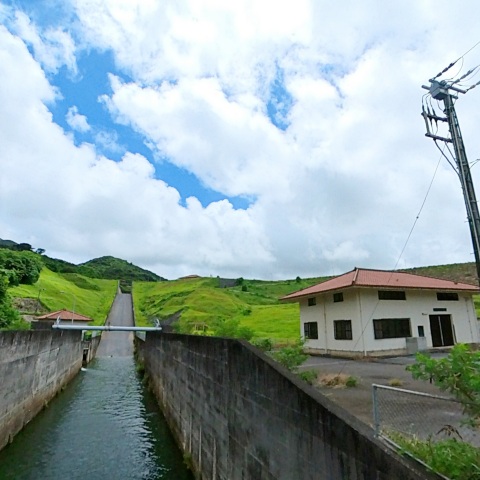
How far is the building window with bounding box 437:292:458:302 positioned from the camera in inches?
949

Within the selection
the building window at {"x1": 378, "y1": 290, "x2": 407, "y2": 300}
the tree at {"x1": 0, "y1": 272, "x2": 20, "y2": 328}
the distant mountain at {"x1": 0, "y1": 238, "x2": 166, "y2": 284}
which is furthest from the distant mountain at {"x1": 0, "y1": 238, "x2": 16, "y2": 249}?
the building window at {"x1": 378, "y1": 290, "x2": 407, "y2": 300}

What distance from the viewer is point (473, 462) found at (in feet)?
9.81

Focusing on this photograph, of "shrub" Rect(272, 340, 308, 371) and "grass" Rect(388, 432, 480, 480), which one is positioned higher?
"shrub" Rect(272, 340, 308, 371)

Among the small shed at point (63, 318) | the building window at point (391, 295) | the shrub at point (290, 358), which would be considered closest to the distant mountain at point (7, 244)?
the small shed at point (63, 318)

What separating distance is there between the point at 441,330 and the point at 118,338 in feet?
161

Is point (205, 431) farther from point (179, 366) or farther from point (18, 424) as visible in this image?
point (18, 424)

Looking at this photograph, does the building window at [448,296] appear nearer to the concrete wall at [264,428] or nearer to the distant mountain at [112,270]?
the concrete wall at [264,428]

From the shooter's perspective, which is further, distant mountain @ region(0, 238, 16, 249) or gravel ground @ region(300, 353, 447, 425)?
distant mountain @ region(0, 238, 16, 249)

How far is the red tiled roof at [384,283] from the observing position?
859 inches

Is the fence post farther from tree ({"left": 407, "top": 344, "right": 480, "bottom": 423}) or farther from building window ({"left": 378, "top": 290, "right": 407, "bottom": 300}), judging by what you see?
building window ({"left": 378, "top": 290, "right": 407, "bottom": 300})

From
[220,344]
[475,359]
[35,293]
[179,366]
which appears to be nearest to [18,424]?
[179,366]

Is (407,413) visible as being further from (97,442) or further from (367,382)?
(97,442)

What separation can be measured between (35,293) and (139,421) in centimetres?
4534

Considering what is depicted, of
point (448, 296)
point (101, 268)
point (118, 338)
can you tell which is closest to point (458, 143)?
point (448, 296)
